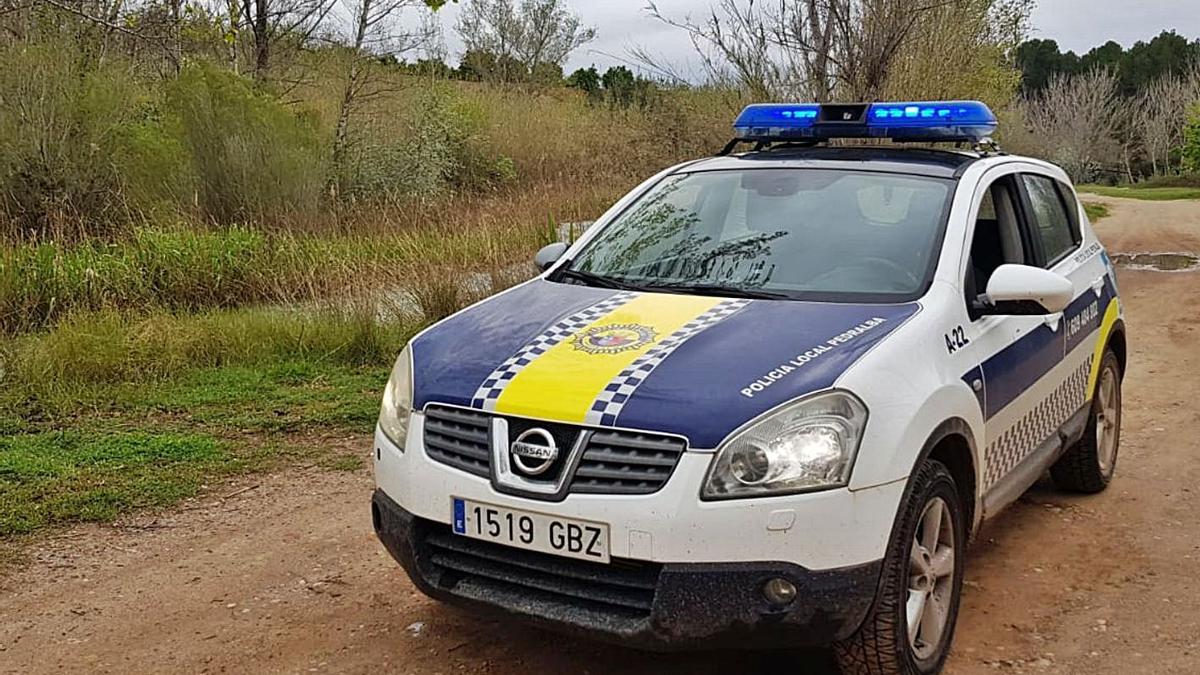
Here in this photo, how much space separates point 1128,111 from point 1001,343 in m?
80.0

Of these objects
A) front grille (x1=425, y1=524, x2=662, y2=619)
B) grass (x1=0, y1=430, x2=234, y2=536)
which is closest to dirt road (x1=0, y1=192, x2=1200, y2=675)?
grass (x1=0, y1=430, x2=234, y2=536)

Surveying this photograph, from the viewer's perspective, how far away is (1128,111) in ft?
247

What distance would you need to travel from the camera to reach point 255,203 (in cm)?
1383

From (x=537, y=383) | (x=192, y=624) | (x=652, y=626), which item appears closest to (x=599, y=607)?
(x=652, y=626)

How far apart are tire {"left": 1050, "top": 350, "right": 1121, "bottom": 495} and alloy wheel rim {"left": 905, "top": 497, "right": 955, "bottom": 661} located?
72.8 inches

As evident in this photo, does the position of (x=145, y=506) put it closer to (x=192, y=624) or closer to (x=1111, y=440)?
(x=192, y=624)

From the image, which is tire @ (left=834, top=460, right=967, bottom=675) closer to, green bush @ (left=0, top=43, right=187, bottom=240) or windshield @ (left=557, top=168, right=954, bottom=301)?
windshield @ (left=557, top=168, right=954, bottom=301)

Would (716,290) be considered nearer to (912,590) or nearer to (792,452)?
(792,452)

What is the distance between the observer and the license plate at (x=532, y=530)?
305 cm

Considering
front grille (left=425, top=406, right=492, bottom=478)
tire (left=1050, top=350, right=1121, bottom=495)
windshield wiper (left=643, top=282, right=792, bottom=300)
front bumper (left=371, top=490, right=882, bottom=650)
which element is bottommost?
tire (left=1050, top=350, right=1121, bottom=495)

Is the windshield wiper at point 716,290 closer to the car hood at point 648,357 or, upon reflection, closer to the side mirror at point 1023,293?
the car hood at point 648,357

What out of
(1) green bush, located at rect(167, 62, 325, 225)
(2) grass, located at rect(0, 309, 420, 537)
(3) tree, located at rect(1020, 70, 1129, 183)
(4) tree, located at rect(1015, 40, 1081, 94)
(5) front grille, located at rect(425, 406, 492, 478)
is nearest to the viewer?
(5) front grille, located at rect(425, 406, 492, 478)

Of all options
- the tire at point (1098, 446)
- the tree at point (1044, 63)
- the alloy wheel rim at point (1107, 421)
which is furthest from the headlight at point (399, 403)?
→ the tree at point (1044, 63)

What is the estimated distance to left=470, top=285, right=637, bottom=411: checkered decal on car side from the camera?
3.31 metres
